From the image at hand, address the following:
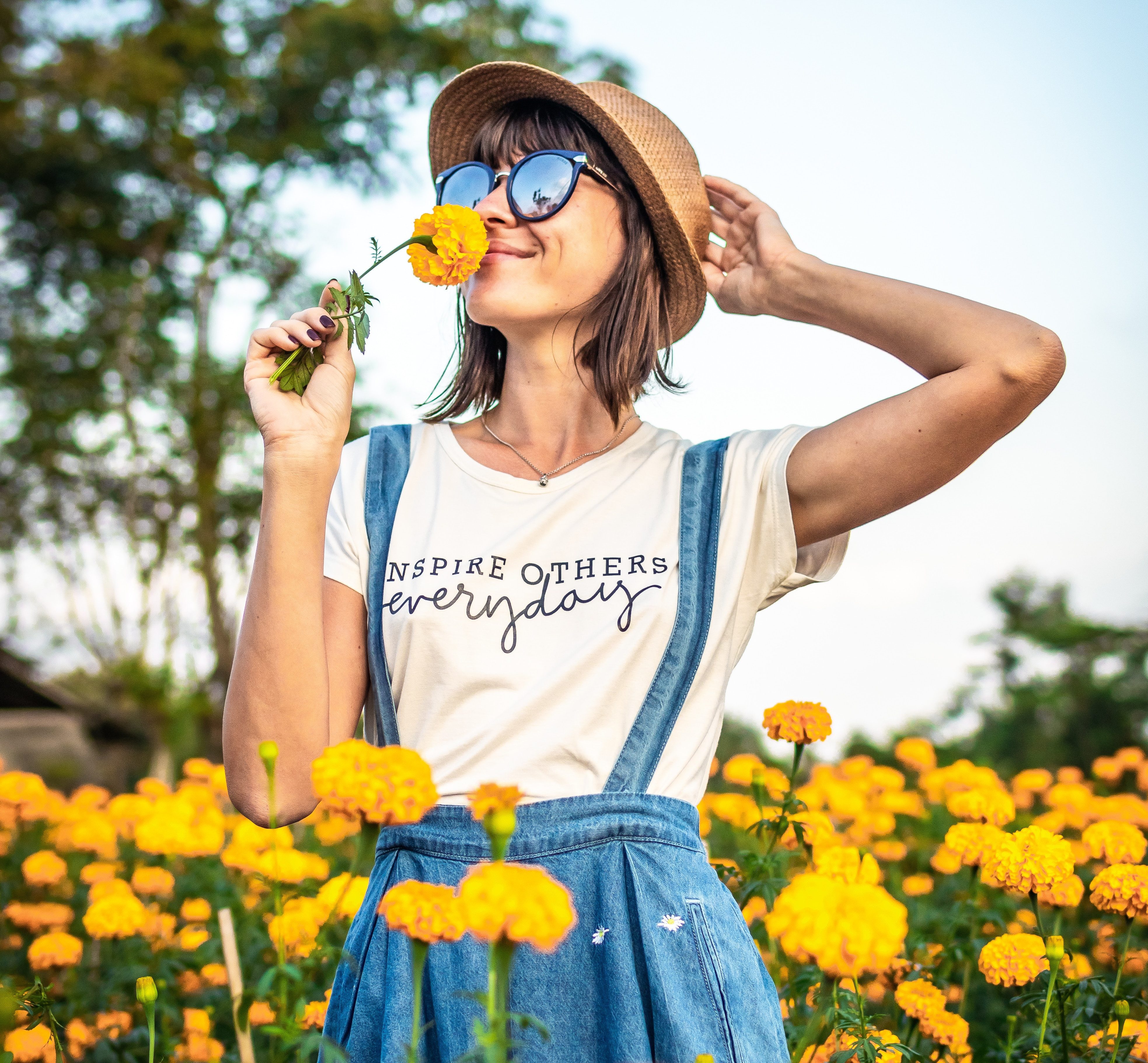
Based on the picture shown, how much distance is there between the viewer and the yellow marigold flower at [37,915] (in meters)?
2.41

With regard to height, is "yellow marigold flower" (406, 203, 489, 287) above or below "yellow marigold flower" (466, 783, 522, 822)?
above

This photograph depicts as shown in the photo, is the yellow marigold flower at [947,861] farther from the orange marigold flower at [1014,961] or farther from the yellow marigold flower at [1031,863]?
the yellow marigold flower at [1031,863]

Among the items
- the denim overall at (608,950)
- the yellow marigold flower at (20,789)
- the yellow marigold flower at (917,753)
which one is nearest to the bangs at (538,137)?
the denim overall at (608,950)

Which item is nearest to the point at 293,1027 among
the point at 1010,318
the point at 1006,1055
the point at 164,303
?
the point at 1006,1055

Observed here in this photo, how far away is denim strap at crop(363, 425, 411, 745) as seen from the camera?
1461 mm

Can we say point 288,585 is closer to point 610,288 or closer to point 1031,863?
point 610,288

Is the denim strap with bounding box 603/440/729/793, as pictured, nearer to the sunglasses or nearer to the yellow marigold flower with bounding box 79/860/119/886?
the sunglasses

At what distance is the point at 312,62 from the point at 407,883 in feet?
32.7

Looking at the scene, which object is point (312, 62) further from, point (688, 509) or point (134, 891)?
point (688, 509)

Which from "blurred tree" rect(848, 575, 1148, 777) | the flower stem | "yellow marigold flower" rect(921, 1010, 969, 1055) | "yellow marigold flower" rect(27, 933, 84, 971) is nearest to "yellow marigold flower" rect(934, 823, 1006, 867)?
"yellow marigold flower" rect(921, 1010, 969, 1055)

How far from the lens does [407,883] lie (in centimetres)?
84

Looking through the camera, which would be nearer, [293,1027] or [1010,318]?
[293,1027]

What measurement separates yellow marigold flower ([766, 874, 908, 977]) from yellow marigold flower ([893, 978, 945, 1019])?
3.52 ft

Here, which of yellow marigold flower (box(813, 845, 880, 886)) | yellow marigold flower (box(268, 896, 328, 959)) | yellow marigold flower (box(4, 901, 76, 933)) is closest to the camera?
yellow marigold flower (box(813, 845, 880, 886))
